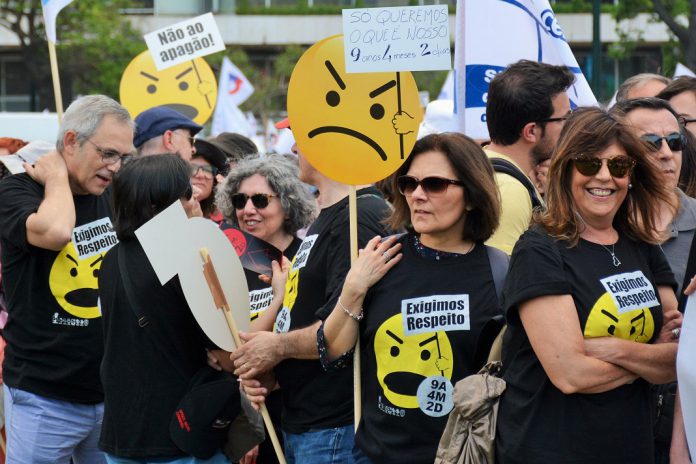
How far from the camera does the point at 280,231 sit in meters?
5.48

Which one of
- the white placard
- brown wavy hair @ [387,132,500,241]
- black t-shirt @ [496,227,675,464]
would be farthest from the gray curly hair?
the white placard

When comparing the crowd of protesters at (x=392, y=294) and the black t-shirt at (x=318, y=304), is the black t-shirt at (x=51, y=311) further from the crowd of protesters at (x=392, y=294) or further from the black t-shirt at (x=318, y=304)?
the black t-shirt at (x=318, y=304)

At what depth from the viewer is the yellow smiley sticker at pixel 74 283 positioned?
209 inches

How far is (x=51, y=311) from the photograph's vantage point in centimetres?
530

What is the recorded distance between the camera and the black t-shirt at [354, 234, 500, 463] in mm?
3785

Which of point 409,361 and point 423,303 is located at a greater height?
point 423,303

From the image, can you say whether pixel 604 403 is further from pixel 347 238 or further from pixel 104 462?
pixel 104 462

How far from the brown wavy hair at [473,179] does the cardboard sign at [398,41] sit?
1.04ft

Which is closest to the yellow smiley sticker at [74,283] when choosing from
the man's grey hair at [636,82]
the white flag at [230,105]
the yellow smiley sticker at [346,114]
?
the yellow smiley sticker at [346,114]

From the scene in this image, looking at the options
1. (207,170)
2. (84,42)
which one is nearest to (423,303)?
(207,170)

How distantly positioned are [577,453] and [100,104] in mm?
→ 3107

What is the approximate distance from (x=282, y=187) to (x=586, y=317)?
2.33m

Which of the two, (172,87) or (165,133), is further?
(172,87)

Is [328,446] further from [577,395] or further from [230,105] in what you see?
[230,105]
